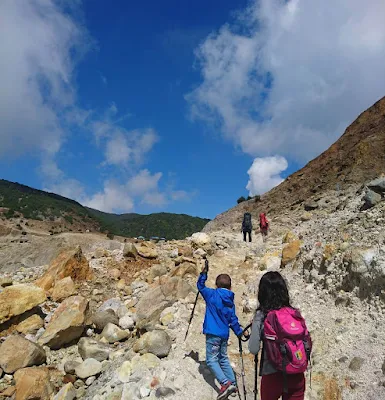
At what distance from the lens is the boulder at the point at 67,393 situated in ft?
21.5

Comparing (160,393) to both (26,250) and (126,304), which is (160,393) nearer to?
(126,304)

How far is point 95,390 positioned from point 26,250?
20.8 meters

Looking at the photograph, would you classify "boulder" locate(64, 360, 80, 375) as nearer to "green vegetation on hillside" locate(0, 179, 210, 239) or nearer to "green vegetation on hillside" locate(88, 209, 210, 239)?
"green vegetation on hillside" locate(0, 179, 210, 239)

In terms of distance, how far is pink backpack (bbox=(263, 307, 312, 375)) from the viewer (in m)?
3.53

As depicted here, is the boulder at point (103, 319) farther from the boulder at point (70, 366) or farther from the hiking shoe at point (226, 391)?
the hiking shoe at point (226, 391)

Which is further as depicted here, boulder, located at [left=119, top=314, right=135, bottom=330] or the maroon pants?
boulder, located at [left=119, top=314, right=135, bottom=330]

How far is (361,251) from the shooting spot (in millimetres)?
7328

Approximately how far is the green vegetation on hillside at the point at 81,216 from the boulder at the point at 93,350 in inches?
3222

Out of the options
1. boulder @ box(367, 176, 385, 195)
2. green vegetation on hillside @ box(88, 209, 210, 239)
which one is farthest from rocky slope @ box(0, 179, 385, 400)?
green vegetation on hillside @ box(88, 209, 210, 239)

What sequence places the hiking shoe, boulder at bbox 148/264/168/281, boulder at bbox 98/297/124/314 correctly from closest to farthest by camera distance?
the hiking shoe, boulder at bbox 98/297/124/314, boulder at bbox 148/264/168/281

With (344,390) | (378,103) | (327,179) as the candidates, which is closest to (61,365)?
(344,390)

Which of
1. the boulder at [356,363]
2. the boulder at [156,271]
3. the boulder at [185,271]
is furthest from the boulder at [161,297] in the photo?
the boulder at [356,363]

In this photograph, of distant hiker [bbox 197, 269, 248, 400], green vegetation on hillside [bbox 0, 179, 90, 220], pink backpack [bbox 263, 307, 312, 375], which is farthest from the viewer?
green vegetation on hillside [bbox 0, 179, 90, 220]

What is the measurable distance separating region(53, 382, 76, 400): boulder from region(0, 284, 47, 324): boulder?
359 cm
